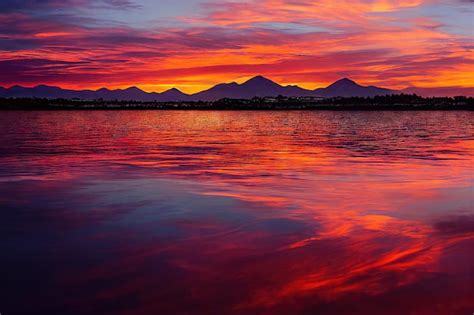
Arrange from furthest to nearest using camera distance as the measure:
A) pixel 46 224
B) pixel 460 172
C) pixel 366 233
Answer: pixel 460 172, pixel 46 224, pixel 366 233

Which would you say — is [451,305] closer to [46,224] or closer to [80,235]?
[80,235]

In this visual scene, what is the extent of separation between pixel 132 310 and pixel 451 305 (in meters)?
4.47

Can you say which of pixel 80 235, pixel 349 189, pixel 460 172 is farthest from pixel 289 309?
pixel 460 172

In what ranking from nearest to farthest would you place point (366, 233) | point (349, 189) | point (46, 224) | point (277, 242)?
point (277, 242), point (366, 233), point (46, 224), point (349, 189)

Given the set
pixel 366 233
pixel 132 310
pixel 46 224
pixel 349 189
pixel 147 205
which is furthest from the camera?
pixel 349 189

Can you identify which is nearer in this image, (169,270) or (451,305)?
(451,305)

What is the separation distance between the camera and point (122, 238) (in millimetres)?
11219

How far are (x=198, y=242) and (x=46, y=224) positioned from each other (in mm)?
4100

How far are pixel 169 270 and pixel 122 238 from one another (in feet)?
8.02

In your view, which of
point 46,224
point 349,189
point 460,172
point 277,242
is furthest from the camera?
point 460,172

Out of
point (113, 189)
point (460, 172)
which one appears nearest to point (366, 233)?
point (113, 189)

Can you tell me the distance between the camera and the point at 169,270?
9.12m

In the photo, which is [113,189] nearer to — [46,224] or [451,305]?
[46,224]

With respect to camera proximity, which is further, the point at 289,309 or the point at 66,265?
the point at 66,265
